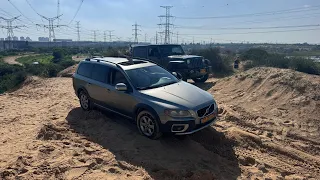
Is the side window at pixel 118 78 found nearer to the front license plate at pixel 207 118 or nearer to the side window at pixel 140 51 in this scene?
the front license plate at pixel 207 118

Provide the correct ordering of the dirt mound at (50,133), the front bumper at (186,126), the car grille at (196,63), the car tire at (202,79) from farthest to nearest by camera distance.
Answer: the car tire at (202,79) → the car grille at (196,63) → the dirt mound at (50,133) → the front bumper at (186,126)

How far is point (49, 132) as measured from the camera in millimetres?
6043

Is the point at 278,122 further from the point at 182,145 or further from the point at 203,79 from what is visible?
the point at 203,79

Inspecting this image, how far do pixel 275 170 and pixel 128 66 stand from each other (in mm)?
3964

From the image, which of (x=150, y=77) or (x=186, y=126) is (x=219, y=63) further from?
(x=186, y=126)

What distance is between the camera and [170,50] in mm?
13266

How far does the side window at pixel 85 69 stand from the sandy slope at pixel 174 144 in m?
1.13

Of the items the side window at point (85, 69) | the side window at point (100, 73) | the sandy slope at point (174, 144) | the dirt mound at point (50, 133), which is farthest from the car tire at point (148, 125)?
the side window at point (85, 69)

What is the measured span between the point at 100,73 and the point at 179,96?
255 centimetres

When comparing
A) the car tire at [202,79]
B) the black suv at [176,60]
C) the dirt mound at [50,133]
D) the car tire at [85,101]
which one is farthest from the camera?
the car tire at [202,79]

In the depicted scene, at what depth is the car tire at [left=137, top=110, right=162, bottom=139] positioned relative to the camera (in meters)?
5.33

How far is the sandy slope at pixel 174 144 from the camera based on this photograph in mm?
4598

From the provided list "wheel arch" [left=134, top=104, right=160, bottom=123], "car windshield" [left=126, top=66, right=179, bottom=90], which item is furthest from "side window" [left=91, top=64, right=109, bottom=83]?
"wheel arch" [left=134, top=104, right=160, bottom=123]

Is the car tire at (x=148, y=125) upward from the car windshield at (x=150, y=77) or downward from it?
downward
